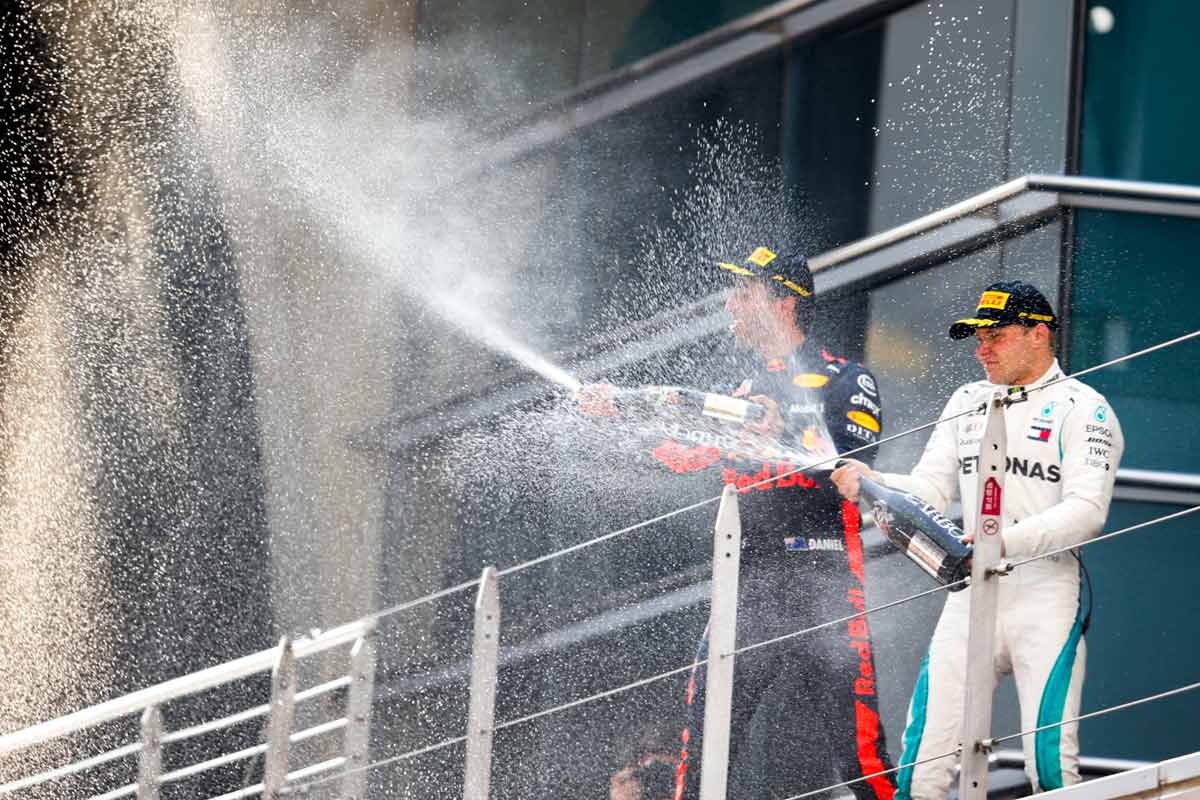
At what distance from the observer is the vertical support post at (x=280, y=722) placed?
454cm

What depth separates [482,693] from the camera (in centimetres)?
407

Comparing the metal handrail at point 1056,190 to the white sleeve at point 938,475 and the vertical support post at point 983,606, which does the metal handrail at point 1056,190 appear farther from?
the vertical support post at point 983,606

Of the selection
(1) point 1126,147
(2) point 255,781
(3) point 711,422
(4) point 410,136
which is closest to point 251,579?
(2) point 255,781

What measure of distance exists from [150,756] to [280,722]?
59cm

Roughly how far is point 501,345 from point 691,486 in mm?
992

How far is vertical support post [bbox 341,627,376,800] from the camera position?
443 centimetres

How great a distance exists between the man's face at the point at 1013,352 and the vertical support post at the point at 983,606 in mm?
624

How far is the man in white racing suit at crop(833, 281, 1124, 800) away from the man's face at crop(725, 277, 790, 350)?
1.64 feet

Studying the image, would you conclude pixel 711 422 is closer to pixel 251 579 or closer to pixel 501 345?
pixel 501 345

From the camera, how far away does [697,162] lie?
6227 millimetres

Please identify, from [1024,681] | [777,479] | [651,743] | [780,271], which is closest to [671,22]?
[780,271]

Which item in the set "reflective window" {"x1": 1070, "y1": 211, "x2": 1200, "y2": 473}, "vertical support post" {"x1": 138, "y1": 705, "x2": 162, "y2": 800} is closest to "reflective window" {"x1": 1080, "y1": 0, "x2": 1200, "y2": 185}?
"reflective window" {"x1": 1070, "y1": 211, "x2": 1200, "y2": 473}

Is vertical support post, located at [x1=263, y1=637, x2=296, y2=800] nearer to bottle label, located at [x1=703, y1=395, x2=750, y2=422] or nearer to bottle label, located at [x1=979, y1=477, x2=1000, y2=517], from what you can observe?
bottle label, located at [x1=703, y1=395, x2=750, y2=422]

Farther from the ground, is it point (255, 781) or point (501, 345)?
point (501, 345)
